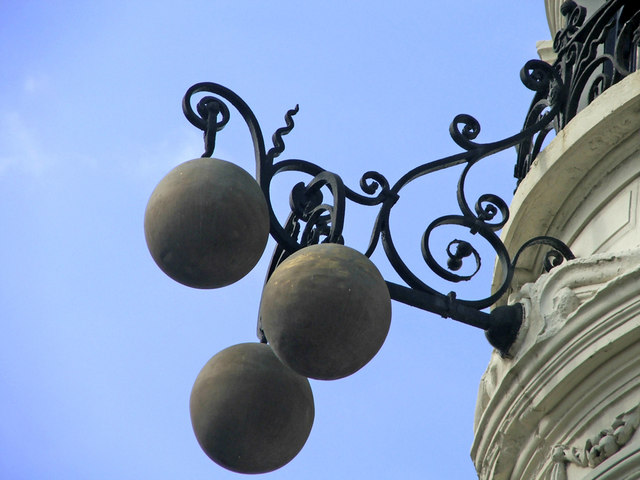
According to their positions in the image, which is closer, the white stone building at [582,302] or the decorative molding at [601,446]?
the decorative molding at [601,446]

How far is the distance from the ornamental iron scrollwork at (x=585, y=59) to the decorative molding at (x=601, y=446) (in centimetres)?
159

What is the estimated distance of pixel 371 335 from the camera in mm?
3922

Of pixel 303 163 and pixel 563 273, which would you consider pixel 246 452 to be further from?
pixel 563 273

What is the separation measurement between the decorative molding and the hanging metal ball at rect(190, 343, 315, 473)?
1.05 m

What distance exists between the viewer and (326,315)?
388 centimetres

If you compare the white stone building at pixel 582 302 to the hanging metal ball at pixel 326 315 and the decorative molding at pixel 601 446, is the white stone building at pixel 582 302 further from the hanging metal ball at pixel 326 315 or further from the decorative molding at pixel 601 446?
the hanging metal ball at pixel 326 315

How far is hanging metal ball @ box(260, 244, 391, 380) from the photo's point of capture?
12.7 feet

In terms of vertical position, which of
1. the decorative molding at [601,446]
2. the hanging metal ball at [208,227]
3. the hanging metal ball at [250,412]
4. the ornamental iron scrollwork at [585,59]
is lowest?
the hanging metal ball at [250,412]

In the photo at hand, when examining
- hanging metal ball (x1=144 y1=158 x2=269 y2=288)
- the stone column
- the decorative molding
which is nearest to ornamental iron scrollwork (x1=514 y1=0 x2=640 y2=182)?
the stone column

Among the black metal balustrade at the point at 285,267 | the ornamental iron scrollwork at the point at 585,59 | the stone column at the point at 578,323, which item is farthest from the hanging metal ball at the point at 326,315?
the ornamental iron scrollwork at the point at 585,59

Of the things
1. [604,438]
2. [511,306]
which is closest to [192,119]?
[511,306]

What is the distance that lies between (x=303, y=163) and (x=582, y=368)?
1298 mm

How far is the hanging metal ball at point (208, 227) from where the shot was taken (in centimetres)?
410

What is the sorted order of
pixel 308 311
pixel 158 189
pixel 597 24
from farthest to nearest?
pixel 597 24 < pixel 158 189 < pixel 308 311
